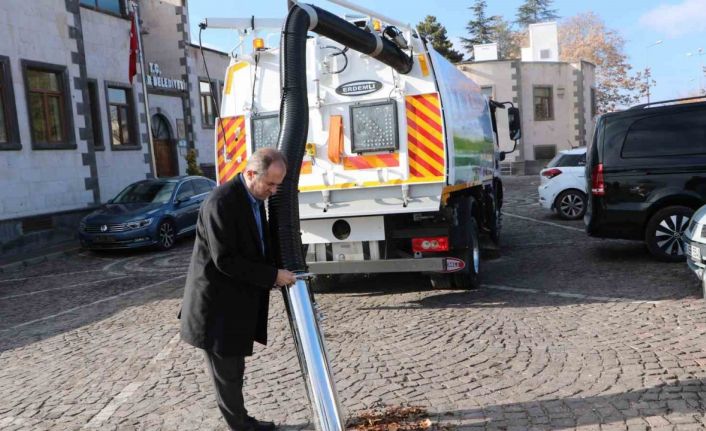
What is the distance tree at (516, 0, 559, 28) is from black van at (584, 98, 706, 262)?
63.3 meters

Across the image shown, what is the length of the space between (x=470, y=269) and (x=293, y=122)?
3706 mm

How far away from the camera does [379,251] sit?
6.97m

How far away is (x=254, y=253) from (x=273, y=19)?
4.09 m

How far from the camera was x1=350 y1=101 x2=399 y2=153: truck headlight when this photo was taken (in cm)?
684

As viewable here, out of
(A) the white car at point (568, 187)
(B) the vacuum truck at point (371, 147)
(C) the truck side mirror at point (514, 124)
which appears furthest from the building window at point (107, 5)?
(A) the white car at point (568, 187)

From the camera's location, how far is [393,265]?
6824 millimetres

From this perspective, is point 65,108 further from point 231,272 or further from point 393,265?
point 231,272

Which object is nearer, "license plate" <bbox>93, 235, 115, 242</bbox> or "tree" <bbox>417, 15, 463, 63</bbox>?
"license plate" <bbox>93, 235, 115, 242</bbox>

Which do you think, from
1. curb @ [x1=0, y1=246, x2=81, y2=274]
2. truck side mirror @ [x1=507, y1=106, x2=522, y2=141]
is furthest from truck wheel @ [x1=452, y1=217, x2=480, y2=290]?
curb @ [x1=0, y1=246, x2=81, y2=274]

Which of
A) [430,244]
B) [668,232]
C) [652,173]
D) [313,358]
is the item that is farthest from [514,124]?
[313,358]

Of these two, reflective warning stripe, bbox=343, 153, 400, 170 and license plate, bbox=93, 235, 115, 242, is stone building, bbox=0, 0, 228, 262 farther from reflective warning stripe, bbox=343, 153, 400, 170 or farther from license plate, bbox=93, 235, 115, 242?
reflective warning stripe, bbox=343, 153, 400, 170

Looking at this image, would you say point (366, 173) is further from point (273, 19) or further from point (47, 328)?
point (47, 328)

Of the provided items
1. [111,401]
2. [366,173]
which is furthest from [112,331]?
[366,173]

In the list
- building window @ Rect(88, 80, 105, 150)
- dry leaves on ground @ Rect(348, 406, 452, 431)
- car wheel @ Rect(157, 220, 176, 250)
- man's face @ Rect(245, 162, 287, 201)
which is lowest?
dry leaves on ground @ Rect(348, 406, 452, 431)
